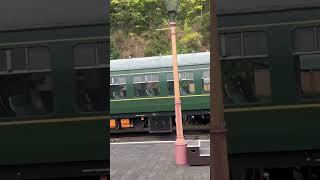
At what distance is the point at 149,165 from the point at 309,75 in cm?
622

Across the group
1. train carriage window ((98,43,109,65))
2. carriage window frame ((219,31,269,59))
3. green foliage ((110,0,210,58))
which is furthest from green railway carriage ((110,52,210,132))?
train carriage window ((98,43,109,65))

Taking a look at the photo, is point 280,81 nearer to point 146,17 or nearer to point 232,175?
point 232,175

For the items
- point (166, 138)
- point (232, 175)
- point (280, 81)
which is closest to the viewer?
point (280, 81)

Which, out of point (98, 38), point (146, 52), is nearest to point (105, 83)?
point (98, 38)

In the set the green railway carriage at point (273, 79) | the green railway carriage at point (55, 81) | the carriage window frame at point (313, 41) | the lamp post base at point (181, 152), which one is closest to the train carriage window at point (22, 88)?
the green railway carriage at point (55, 81)

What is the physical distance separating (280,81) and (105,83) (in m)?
1.47

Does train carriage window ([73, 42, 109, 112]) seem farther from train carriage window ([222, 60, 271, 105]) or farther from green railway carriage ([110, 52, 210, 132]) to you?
green railway carriage ([110, 52, 210, 132])

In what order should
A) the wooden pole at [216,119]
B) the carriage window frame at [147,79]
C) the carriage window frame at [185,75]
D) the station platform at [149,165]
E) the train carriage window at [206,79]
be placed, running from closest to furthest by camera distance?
the wooden pole at [216,119] → the station platform at [149,165] → the train carriage window at [206,79] → the carriage window frame at [185,75] → the carriage window frame at [147,79]

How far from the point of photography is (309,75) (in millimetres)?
4102

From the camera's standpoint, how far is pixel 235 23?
4.06 metres

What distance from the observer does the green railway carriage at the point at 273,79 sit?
406 cm

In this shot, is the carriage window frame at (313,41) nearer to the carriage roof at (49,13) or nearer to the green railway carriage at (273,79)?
the green railway carriage at (273,79)

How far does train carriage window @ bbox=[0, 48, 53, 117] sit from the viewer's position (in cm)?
385

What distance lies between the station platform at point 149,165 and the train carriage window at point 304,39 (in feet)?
14.1
